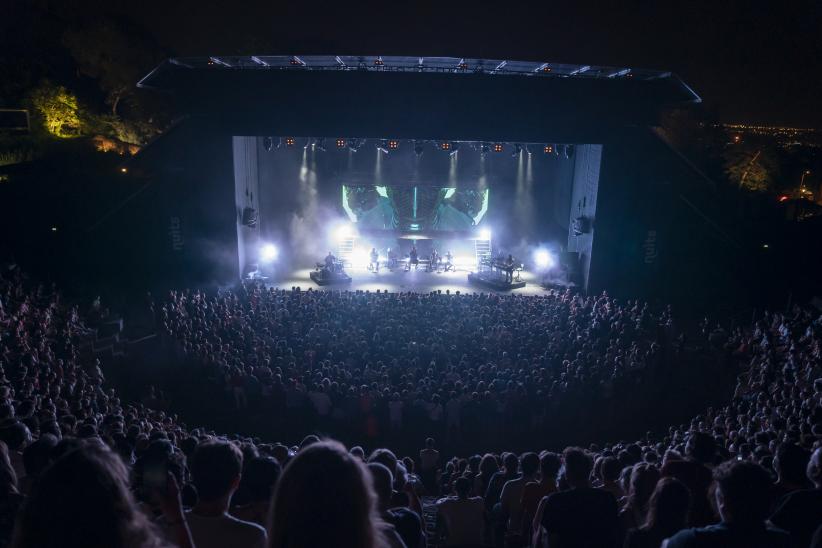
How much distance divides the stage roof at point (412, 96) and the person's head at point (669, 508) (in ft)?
53.1

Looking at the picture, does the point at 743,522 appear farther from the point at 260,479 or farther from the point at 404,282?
the point at 404,282

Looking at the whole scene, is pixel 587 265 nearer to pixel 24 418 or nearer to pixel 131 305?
pixel 131 305

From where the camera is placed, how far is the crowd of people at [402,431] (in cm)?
168

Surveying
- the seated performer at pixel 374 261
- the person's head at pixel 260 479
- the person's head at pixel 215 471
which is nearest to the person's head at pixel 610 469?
the person's head at pixel 260 479

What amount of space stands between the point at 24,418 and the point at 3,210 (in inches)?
775

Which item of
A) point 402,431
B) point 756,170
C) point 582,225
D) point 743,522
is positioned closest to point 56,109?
point 582,225

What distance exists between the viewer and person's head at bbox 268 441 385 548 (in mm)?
1628

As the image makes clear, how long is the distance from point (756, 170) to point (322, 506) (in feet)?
119

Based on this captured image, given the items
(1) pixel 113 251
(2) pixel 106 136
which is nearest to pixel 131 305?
(1) pixel 113 251

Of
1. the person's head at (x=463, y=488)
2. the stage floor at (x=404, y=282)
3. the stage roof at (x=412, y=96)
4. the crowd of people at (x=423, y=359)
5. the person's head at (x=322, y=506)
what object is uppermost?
the stage roof at (x=412, y=96)

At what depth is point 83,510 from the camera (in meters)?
1.48

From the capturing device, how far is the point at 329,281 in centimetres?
2153

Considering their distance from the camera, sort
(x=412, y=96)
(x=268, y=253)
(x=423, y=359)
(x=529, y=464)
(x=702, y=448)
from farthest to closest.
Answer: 1. (x=268, y=253)
2. (x=412, y=96)
3. (x=423, y=359)
4. (x=529, y=464)
5. (x=702, y=448)

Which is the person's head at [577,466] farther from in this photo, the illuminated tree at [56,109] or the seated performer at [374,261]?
the illuminated tree at [56,109]
